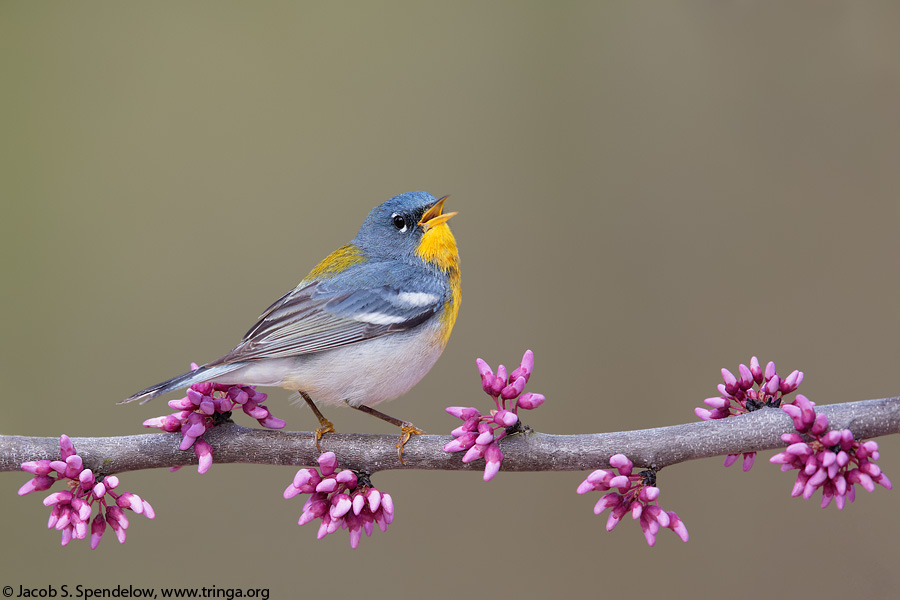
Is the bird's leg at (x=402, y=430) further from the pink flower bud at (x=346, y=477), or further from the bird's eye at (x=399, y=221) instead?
the bird's eye at (x=399, y=221)

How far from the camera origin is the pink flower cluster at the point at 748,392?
162 centimetres

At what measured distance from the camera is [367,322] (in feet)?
6.35

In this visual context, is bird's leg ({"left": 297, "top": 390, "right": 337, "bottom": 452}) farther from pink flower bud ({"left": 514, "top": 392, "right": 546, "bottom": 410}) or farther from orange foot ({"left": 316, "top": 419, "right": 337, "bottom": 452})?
pink flower bud ({"left": 514, "top": 392, "right": 546, "bottom": 410})

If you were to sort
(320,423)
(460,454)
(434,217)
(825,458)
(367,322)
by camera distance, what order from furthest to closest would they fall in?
1. (434,217)
2. (367,322)
3. (320,423)
4. (460,454)
5. (825,458)

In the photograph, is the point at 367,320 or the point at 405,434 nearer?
the point at 405,434

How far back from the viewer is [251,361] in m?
1.74

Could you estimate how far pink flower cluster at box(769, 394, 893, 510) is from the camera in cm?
138

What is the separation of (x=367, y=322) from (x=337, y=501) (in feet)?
1.72

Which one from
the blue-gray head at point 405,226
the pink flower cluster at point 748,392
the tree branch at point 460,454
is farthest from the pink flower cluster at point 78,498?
the pink flower cluster at point 748,392

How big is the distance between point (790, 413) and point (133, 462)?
1439mm

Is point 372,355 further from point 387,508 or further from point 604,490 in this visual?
point 604,490

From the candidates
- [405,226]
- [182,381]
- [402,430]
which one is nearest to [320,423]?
[402,430]

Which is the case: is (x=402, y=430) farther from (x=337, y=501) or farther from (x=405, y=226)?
(x=405, y=226)

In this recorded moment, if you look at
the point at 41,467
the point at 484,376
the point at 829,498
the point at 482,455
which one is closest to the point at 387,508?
the point at 482,455
